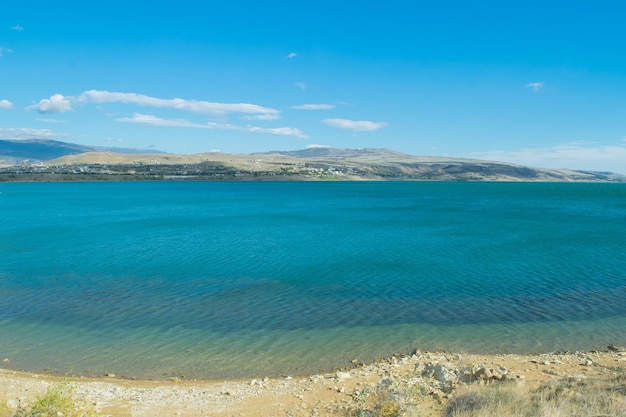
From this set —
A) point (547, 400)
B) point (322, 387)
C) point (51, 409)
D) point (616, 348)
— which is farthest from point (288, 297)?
point (547, 400)

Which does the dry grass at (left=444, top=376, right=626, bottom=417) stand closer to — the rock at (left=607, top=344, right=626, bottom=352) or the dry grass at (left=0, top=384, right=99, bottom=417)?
the rock at (left=607, top=344, right=626, bottom=352)

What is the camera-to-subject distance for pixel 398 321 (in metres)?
21.5

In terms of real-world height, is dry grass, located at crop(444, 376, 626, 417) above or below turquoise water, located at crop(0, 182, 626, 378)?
above

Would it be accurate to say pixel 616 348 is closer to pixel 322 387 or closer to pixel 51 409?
pixel 322 387

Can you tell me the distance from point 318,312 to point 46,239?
122 ft

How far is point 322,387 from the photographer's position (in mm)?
13734

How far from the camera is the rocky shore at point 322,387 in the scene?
40.0 feet

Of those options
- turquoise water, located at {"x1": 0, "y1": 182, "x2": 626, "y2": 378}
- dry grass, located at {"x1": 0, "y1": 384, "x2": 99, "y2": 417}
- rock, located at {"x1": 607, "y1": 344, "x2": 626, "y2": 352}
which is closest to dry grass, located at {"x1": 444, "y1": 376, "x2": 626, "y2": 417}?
turquoise water, located at {"x1": 0, "y1": 182, "x2": 626, "y2": 378}

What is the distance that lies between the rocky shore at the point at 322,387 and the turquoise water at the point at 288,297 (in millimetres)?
1376

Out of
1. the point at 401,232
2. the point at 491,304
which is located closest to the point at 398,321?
the point at 491,304

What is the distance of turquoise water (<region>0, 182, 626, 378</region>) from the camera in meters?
17.8

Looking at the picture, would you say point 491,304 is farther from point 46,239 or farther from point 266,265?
point 46,239

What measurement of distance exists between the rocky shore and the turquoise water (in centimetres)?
138

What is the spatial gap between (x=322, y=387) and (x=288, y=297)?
467 inches
